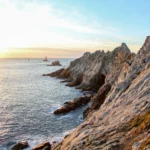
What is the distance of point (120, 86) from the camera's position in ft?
85.9

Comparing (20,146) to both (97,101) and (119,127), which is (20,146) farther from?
(97,101)

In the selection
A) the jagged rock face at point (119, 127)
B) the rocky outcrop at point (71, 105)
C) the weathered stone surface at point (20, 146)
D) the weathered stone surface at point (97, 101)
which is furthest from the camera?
the rocky outcrop at point (71, 105)

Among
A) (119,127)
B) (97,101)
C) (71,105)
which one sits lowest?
(71,105)

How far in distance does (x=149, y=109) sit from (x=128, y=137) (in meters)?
3.24

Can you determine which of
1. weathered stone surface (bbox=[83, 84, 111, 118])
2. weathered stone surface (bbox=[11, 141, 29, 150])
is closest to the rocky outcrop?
weathered stone surface (bbox=[83, 84, 111, 118])

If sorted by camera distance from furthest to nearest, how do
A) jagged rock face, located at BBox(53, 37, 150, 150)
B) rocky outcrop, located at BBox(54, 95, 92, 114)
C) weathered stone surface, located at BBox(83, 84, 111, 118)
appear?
rocky outcrop, located at BBox(54, 95, 92, 114)
weathered stone surface, located at BBox(83, 84, 111, 118)
jagged rock face, located at BBox(53, 37, 150, 150)

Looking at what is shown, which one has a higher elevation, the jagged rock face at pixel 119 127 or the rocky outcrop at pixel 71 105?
the jagged rock face at pixel 119 127

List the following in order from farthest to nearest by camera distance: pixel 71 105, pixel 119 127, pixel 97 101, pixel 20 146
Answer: pixel 71 105
pixel 97 101
pixel 20 146
pixel 119 127

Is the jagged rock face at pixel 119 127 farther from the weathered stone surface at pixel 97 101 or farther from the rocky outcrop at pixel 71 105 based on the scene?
the rocky outcrop at pixel 71 105

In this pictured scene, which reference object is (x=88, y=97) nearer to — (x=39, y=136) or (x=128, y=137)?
(x=39, y=136)

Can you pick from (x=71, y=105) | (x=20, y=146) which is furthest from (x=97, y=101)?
(x=20, y=146)

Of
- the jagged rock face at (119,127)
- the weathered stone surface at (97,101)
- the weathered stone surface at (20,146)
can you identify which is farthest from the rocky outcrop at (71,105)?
the jagged rock face at (119,127)

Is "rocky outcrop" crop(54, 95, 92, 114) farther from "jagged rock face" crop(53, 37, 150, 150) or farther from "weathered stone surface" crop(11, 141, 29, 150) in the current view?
"jagged rock face" crop(53, 37, 150, 150)

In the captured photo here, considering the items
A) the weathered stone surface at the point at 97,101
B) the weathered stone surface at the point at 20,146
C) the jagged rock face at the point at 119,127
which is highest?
the jagged rock face at the point at 119,127
